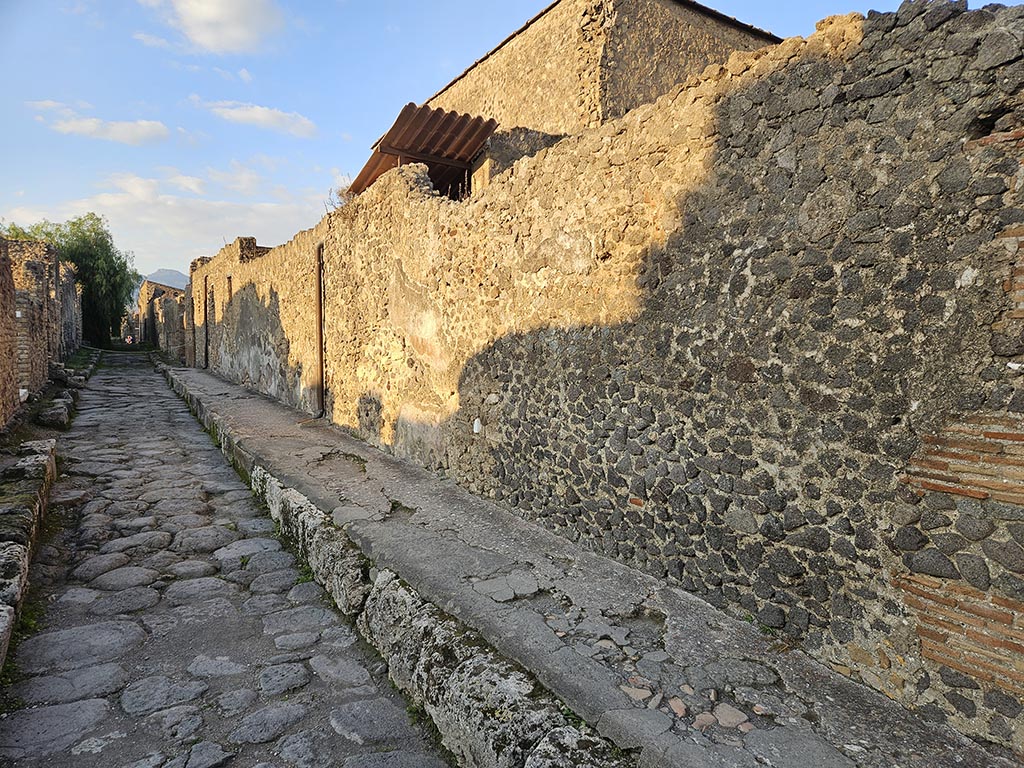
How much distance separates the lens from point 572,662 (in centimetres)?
207

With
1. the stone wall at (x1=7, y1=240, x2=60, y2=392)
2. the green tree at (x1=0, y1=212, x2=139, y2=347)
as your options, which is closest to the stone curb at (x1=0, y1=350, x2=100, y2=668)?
the stone wall at (x1=7, y1=240, x2=60, y2=392)

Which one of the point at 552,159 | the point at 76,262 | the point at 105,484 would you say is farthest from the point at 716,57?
the point at 76,262

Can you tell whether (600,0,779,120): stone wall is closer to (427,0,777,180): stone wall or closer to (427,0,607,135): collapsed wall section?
(427,0,777,180): stone wall

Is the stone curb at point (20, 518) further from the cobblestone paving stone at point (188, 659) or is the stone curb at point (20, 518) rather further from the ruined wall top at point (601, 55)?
the ruined wall top at point (601, 55)

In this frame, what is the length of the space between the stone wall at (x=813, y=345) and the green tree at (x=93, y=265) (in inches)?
1064

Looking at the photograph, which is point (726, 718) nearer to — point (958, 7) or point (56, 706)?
point (958, 7)

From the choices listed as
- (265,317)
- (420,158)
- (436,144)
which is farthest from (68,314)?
(436,144)

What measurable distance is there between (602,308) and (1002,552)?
6.47 ft

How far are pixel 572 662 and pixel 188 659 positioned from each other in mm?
1796

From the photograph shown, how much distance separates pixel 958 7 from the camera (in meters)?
1.79

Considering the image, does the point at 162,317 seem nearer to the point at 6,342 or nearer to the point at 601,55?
the point at 6,342

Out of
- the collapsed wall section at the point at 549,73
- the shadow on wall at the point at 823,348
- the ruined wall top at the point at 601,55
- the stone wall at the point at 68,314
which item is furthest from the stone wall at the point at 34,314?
the shadow on wall at the point at 823,348

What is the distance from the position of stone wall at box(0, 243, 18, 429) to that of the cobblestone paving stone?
176cm

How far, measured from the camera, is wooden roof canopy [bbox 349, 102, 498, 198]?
575cm
